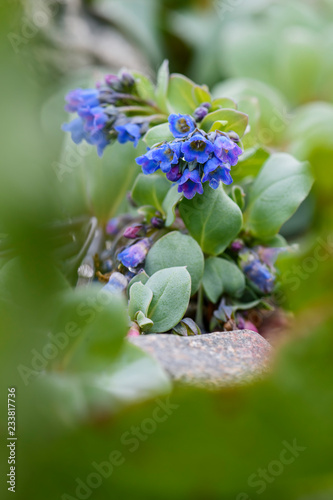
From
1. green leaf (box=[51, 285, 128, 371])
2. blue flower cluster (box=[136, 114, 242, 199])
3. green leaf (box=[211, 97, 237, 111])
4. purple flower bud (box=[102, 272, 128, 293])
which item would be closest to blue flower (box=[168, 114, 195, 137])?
blue flower cluster (box=[136, 114, 242, 199])

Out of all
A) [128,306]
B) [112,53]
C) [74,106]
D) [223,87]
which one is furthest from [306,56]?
[128,306]

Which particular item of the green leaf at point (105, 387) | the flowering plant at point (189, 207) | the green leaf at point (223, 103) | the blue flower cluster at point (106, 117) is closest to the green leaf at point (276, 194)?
the flowering plant at point (189, 207)

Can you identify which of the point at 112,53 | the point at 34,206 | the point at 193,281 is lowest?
the point at 112,53

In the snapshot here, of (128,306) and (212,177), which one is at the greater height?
(212,177)

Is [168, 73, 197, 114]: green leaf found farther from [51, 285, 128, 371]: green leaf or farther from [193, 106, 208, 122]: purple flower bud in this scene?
[51, 285, 128, 371]: green leaf

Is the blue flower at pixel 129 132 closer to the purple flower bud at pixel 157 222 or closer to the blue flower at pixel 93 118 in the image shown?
the blue flower at pixel 93 118

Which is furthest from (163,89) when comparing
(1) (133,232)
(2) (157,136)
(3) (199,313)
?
(3) (199,313)

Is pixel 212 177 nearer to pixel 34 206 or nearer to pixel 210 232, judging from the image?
pixel 210 232

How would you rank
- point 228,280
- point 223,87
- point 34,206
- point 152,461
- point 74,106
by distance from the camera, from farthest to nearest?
point 223,87 → point 74,106 → point 228,280 → point 152,461 → point 34,206
